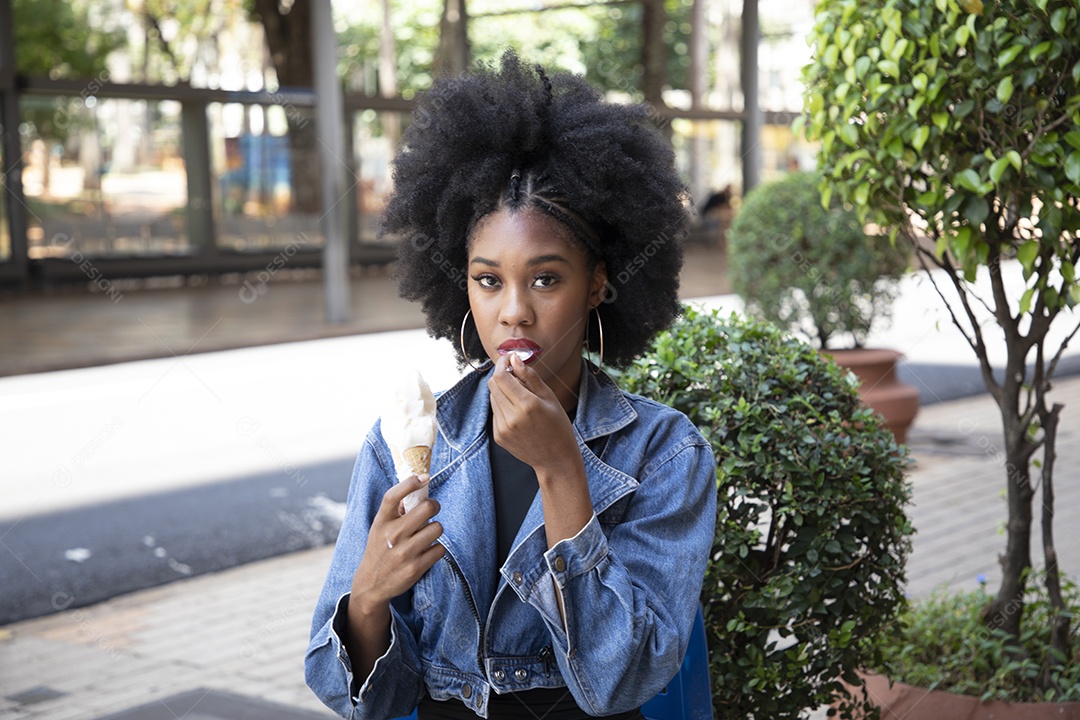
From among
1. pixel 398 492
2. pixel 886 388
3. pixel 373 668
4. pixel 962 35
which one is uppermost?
pixel 962 35

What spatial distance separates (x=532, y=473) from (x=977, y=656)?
6.97 ft

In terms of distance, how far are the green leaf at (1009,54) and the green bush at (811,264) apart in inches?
191

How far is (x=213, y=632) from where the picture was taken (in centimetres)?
506

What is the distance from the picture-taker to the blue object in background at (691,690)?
2.32 metres

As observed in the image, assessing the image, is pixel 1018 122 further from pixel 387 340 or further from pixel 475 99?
pixel 387 340

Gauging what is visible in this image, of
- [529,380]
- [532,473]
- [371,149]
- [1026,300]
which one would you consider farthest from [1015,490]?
[371,149]

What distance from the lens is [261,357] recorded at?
1200cm

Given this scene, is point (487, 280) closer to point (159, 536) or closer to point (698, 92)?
point (159, 536)

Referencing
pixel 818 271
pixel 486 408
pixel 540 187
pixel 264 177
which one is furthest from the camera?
pixel 264 177

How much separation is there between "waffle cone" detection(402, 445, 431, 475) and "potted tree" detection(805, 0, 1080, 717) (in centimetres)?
194

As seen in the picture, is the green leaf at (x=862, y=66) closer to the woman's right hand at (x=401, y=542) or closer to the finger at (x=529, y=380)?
the finger at (x=529, y=380)

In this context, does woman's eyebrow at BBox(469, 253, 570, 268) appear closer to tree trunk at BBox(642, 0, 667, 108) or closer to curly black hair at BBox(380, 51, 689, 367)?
curly black hair at BBox(380, 51, 689, 367)

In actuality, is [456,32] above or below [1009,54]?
above

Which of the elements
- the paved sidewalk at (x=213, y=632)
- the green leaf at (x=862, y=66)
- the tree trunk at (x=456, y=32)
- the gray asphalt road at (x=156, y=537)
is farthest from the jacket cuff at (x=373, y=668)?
the tree trunk at (x=456, y=32)
